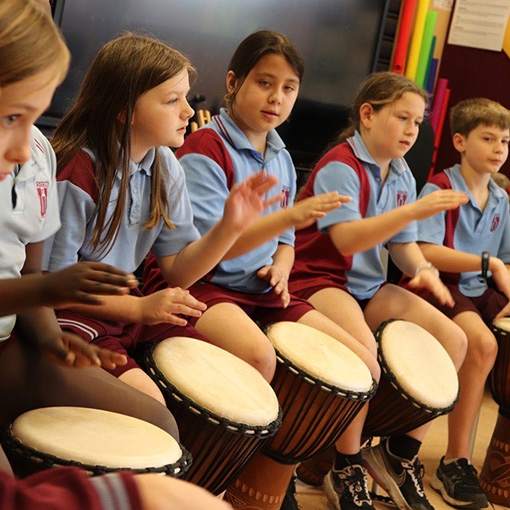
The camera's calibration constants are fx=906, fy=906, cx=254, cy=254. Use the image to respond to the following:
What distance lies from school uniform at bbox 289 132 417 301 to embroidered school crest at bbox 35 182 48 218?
1147 millimetres

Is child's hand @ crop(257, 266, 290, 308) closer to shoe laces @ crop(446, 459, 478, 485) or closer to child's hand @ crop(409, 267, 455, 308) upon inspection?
child's hand @ crop(409, 267, 455, 308)

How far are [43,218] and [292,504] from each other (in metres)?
1.21

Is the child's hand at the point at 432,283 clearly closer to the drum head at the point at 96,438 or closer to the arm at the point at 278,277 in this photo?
the arm at the point at 278,277

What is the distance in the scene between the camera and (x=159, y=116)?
6.82ft

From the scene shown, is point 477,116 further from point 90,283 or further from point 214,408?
point 90,283

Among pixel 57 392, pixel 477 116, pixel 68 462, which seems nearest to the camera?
pixel 68 462

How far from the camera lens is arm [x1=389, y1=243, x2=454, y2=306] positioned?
8.93ft

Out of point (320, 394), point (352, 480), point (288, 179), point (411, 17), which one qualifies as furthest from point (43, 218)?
point (411, 17)

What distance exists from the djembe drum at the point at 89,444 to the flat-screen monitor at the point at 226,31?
192 centimetres

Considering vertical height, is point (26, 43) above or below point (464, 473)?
above

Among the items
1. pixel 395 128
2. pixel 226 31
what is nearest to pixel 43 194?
pixel 395 128

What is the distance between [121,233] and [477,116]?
1.84 metres

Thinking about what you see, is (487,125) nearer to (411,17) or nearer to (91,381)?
(411,17)

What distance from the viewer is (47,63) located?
3.93 feet
